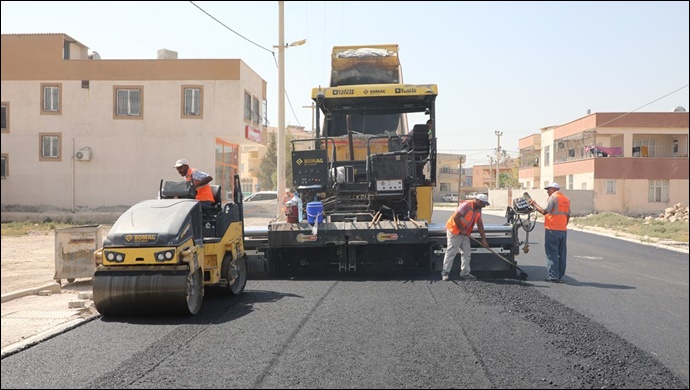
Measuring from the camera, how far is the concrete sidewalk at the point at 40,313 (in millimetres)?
6547

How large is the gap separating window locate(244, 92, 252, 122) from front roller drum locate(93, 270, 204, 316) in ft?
75.3

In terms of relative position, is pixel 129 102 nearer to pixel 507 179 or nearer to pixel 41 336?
pixel 507 179

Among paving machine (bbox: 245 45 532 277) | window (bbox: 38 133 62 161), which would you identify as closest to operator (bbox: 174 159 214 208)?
paving machine (bbox: 245 45 532 277)

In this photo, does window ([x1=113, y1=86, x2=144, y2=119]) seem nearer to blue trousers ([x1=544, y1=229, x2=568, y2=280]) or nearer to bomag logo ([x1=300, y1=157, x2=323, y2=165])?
bomag logo ([x1=300, y1=157, x2=323, y2=165])

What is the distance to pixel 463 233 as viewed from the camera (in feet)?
32.8

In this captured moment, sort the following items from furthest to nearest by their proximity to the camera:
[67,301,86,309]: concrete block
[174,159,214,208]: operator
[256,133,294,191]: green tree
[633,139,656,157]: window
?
[256,133,294,191]: green tree
[174,159,214,208]: operator
[67,301,86,309]: concrete block
[633,139,656,157]: window

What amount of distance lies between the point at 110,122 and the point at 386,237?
71.5 ft

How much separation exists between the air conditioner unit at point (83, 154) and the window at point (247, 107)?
6.91m

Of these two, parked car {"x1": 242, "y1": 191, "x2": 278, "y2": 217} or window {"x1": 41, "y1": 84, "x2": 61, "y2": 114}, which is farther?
parked car {"x1": 242, "y1": 191, "x2": 278, "y2": 217}

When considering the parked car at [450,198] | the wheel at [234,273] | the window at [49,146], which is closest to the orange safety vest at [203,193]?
the wheel at [234,273]

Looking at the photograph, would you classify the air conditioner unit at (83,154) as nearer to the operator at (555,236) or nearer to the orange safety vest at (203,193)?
the orange safety vest at (203,193)

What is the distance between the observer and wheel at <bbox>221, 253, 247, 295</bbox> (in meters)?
8.48

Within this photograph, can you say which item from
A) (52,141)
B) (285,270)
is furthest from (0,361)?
(52,141)

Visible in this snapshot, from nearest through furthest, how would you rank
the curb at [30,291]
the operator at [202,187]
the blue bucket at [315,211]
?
the operator at [202,187] < the curb at [30,291] < the blue bucket at [315,211]
